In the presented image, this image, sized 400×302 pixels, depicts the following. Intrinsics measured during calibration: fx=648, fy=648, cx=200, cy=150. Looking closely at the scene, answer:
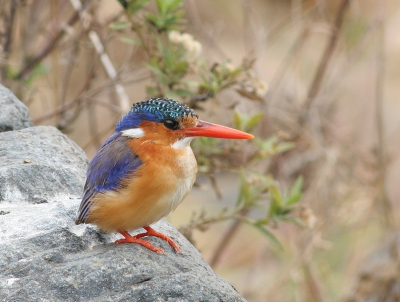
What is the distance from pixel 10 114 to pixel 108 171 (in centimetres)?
82

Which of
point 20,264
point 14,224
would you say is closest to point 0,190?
point 14,224

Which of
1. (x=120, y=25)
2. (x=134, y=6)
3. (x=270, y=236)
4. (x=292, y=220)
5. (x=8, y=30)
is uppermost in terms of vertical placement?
(x=134, y=6)

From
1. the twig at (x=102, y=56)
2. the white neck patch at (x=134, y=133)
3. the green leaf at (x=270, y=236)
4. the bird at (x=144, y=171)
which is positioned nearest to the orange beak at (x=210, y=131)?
the bird at (x=144, y=171)

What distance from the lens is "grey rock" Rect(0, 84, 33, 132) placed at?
11.0 ft

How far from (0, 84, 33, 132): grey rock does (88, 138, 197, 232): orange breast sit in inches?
33.7

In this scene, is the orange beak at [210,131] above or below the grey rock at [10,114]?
above

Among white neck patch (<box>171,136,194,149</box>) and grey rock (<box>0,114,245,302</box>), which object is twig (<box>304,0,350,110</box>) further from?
grey rock (<box>0,114,245,302</box>)

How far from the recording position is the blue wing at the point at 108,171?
110 inches

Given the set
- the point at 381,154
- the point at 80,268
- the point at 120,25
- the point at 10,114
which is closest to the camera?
the point at 80,268

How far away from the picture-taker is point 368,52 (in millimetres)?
9586

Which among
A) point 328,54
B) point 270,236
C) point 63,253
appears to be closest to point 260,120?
point 328,54

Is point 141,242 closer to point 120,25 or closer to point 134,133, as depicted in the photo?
point 134,133

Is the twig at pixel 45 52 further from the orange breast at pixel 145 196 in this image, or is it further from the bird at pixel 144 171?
the orange breast at pixel 145 196

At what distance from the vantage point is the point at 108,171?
2.87 m
